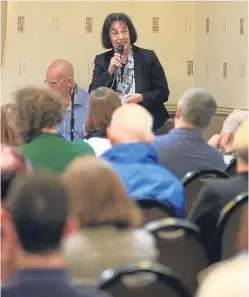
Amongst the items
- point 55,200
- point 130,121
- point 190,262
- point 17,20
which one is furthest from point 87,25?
point 55,200

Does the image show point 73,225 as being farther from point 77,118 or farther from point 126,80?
point 126,80

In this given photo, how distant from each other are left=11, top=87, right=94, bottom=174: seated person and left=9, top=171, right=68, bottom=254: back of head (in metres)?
1.31

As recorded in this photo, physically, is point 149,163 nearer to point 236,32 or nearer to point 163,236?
point 163,236

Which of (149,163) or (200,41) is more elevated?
(200,41)

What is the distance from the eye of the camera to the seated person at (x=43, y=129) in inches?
107

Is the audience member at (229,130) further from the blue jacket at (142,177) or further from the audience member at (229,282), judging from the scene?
the audience member at (229,282)

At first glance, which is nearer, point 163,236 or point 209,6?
point 163,236

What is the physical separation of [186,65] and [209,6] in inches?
22.0

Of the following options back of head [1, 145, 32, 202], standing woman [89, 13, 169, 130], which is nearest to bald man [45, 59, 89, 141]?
standing woman [89, 13, 169, 130]

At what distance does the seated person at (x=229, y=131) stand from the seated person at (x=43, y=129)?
32.0 inches

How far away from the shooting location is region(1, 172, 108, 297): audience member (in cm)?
132

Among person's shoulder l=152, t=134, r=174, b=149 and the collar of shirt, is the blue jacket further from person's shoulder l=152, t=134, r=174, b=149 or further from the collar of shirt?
the collar of shirt

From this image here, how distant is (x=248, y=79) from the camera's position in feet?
17.5

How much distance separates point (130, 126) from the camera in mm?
2824
